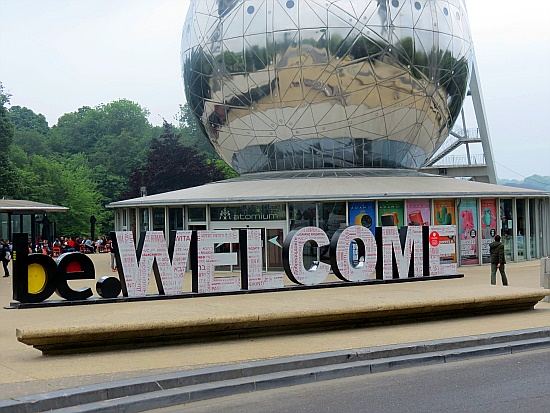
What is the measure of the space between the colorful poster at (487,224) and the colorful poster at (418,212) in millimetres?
2792

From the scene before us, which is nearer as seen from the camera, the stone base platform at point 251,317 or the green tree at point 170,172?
the stone base platform at point 251,317

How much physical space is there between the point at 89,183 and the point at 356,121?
2183 inches

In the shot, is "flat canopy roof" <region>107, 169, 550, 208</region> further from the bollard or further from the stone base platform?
the stone base platform

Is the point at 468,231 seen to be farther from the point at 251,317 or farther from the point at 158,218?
the point at 251,317

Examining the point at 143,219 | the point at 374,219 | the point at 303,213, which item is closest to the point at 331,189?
the point at 303,213

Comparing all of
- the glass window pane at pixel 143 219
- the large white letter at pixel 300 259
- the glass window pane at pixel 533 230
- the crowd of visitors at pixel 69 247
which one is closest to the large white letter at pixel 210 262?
the large white letter at pixel 300 259

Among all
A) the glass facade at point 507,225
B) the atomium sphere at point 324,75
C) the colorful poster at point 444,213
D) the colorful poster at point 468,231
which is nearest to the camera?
the atomium sphere at point 324,75

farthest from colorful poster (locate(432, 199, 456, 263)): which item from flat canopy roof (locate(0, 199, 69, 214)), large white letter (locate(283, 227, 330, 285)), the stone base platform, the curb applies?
flat canopy roof (locate(0, 199, 69, 214))

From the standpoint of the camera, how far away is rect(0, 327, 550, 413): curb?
9.55 m

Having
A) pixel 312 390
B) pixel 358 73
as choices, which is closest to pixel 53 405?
pixel 312 390

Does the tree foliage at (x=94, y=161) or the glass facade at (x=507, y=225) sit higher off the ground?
the tree foliage at (x=94, y=161)

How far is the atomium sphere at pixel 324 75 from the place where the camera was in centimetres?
3092

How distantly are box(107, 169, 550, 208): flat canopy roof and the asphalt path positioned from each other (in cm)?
1806

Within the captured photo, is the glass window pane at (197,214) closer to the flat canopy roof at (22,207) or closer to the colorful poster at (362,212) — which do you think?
the colorful poster at (362,212)
